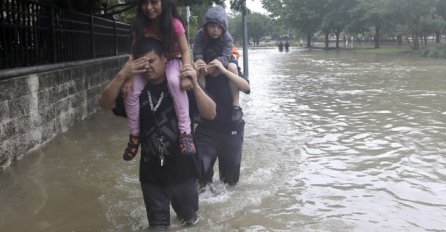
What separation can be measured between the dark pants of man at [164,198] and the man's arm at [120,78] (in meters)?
0.70

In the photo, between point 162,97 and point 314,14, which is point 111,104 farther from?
point 314,14

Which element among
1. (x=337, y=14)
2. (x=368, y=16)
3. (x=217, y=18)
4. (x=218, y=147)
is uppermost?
(x=337, y=14)

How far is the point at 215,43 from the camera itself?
4.64 metres

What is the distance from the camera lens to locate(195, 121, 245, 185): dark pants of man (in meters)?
4.86

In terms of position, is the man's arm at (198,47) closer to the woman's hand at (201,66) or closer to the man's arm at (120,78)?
the woman's hand at (201,66)

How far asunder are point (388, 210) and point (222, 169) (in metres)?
1.68

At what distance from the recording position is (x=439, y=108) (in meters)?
11.2

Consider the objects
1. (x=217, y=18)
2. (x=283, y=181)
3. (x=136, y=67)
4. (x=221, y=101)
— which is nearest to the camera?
(x=136, y=67)

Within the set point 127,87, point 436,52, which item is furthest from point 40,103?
point 436,52

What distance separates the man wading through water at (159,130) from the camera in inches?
135

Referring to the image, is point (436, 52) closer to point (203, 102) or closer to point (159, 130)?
point (203, 102)

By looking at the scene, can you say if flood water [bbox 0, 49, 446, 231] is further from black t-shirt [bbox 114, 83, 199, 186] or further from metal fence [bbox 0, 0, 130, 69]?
metal fence [bbox 0, 0, 130, 69]

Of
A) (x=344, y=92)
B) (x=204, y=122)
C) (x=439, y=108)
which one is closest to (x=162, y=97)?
(x=204, y=122)

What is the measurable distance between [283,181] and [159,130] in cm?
271
